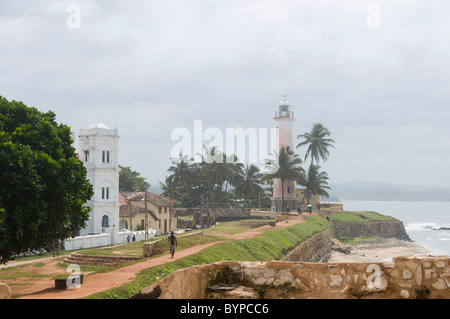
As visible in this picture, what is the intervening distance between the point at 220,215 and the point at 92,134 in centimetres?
2309

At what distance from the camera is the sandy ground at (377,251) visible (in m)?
52.1

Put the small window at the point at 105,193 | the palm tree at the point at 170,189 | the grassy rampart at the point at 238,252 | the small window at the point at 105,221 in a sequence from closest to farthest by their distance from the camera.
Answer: the grassy rampart at the point at 238,252 → the small window at the point at 105,221 → the small window at the point at 105,193 → the palm tree at the point at 170,189

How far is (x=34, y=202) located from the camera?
18.3 metres

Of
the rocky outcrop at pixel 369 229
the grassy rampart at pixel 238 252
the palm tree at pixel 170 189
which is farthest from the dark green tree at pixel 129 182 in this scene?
the grassy rampart at pixel 238 252

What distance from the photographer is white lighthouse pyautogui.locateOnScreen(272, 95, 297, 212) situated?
2731 inches

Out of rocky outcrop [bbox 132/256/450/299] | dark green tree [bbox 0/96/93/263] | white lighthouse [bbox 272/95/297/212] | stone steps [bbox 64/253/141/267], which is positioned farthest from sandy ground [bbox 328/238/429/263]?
rocky outcrop [bbox 132/256/450/299]

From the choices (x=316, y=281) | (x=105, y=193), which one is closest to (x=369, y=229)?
(x=105, y=193)

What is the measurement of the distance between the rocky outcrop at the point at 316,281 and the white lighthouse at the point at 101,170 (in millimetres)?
41159

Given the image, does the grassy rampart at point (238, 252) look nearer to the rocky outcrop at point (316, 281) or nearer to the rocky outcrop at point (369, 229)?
the rocky outcrop at point (316, 281)

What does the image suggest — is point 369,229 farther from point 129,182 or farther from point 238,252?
point 238,252

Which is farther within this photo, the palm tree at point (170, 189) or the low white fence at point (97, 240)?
the palm tree at point (170, 189)

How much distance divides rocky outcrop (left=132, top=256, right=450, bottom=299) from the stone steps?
18646 millimetres

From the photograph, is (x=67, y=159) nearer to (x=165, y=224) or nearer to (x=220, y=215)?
(x=165, y=224)
